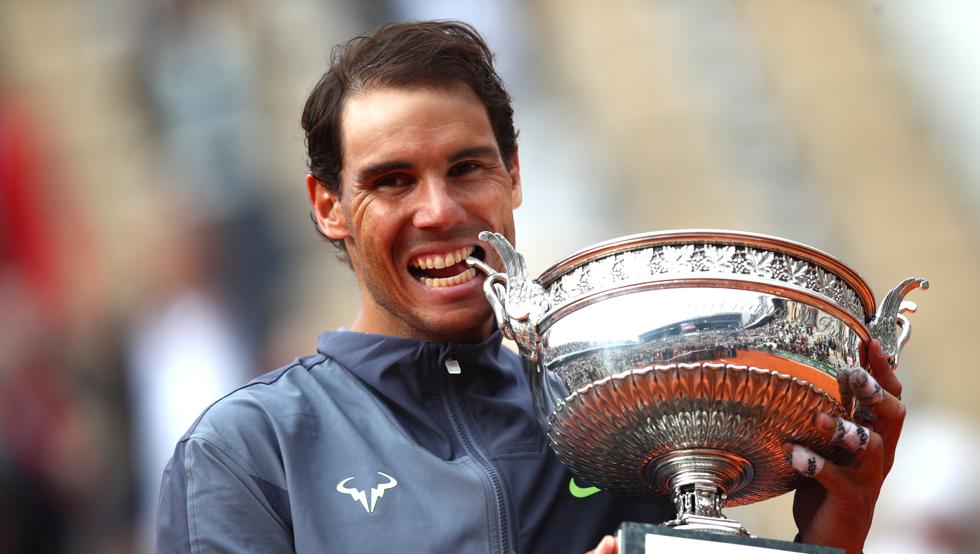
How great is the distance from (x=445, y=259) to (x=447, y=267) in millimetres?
23

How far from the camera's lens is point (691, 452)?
1585 mm

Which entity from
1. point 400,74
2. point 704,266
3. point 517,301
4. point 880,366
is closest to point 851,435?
point 880,366

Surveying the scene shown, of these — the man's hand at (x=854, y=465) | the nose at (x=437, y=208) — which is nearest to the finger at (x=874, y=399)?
the man's hand at (x=854, y=465)

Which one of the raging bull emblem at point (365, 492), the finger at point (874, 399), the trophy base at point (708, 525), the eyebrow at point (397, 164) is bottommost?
the trophy base at point (708, 525)

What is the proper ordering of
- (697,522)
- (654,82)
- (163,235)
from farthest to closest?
(654,82) → (163,235) → (697,522)

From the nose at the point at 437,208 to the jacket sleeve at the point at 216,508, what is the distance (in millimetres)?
411

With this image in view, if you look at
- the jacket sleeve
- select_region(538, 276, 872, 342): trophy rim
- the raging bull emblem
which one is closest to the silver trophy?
select_region(538, 276, 872, 342): trophy rim

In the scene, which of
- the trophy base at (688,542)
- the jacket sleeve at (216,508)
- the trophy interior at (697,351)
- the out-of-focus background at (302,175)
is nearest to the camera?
the trophy base at (688,542)

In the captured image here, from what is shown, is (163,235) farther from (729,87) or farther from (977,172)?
(977,172)

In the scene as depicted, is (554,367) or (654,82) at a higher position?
(654,82)

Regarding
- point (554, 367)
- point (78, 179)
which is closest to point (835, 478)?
point (554, 367)

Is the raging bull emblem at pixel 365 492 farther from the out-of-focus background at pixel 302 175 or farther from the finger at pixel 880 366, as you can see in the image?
the out-of-focus background at pixel 302 175

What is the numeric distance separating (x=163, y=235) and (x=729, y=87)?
275 centimetres

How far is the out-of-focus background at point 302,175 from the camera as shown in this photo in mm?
5082
